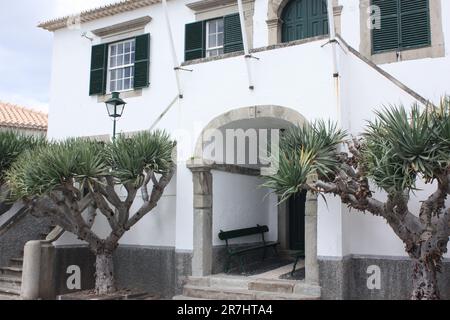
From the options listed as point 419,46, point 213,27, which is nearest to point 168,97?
point 213,27

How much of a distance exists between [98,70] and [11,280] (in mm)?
6024

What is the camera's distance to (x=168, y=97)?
41.8 ft

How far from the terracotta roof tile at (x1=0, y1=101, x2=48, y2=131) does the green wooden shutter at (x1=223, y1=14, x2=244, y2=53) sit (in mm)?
9281

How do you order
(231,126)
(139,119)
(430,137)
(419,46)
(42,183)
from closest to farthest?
(430,137), (42,183), (419,46), (231,126), (139,119)

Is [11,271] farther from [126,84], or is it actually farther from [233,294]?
[233,294]

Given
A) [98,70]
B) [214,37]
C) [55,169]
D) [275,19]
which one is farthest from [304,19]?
[55,169]

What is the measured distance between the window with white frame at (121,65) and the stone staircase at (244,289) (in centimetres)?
619

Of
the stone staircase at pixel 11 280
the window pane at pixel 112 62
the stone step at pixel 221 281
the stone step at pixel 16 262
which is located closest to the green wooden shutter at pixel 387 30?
the stone step at pixel 221 281

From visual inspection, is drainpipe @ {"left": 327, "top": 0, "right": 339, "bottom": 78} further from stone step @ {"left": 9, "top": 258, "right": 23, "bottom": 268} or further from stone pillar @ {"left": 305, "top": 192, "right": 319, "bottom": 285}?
stone step @ {"left": 9, "top": 258, "right": 23, "bottom": 268}

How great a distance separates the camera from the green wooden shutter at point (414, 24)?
9922 millimetres

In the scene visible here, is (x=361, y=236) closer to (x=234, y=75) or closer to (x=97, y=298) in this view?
(x=234, y=75)

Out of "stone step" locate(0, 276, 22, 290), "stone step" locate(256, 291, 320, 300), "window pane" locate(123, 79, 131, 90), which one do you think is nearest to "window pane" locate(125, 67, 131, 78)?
"window pane" locate(123, 79, 131, 90)

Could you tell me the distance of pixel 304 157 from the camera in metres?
7.68

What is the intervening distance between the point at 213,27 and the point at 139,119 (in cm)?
303
